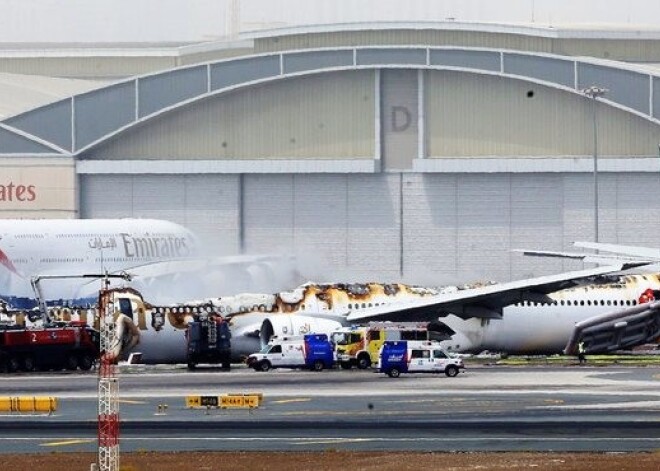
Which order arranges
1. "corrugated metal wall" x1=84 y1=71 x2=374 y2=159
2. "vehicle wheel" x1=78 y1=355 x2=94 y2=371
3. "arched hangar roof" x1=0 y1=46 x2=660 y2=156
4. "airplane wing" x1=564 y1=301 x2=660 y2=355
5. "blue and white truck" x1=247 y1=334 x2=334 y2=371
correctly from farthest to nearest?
1. "corrugated metal wall" x1=84 y1=71 x2=374 y2=159
2. "arched hangar roof" x1=0 y1=46 x2=660 y2=156
3. "airplane wing" x1=564 y1=301 x2=660 y2=355
4. "vehicle wheel" x1=78 y1=355 x2=94 y2=371
5. "blue and white truck" x1=247 y1=334 x2=334 y2=371

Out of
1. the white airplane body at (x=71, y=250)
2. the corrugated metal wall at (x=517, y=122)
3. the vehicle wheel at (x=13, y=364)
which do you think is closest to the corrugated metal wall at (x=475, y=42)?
the corrugated metal wall at (x=517, y=122)

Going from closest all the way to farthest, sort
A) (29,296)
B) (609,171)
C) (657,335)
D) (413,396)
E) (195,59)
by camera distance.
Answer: (413,396) → (657,335) → (29,296) → (609,171) → (195,59)

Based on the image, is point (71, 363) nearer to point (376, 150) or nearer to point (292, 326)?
point (292, 326)

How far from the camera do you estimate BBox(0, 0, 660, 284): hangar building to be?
119 m

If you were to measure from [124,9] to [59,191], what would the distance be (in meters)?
59.2

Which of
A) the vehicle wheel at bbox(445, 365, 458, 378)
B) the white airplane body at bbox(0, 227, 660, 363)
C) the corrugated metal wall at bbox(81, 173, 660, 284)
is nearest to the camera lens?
the vehicle wheel at bbox(445, 365, 458, 378)

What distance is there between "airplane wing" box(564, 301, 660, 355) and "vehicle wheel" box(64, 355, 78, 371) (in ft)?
73.1

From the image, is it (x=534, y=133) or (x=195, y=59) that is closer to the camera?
(x=534, y=133)

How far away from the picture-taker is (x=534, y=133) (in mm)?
119938

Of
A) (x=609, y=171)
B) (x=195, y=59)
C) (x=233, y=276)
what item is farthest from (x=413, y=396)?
(x=195, y=59)

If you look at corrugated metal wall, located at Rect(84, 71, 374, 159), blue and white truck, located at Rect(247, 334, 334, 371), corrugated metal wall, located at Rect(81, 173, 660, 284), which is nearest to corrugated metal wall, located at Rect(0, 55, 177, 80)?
corrugated metal wall, located at Rect(84, 71, 374, 159)

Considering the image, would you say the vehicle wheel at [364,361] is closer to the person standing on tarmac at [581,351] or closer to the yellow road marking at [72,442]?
the person standing on tarmac at [581,351]

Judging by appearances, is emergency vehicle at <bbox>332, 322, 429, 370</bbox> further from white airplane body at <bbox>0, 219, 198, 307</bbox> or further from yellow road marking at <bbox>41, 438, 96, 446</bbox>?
yellow road marking at <bbox>41, 438, 96, 446</bbox>

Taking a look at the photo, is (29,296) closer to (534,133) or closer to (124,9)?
(534,133)
